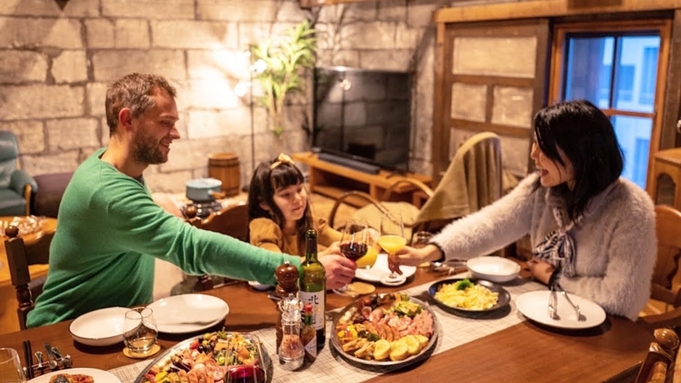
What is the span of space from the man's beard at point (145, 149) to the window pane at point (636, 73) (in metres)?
2.96

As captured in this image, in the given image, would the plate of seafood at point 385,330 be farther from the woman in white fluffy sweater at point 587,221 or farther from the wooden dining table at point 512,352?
the woman in white fluffy sweater at point 587,221

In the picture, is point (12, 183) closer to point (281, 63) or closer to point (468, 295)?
point (281, 63)

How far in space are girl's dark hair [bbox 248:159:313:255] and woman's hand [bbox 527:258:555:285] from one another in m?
0.84

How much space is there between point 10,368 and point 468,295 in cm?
116

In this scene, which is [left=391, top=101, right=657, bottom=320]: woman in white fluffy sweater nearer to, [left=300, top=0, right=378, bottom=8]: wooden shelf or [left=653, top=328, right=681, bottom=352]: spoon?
[left=653, top=328, right=681, bottom=352]: spoon

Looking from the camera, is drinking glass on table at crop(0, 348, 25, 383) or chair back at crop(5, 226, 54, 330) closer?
drinking glass on table at crop(0, 348, 25, 383)

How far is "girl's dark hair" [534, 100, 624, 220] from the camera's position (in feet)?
5.71

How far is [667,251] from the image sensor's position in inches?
79.7

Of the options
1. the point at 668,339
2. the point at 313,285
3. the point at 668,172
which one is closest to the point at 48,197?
the point at 313,285

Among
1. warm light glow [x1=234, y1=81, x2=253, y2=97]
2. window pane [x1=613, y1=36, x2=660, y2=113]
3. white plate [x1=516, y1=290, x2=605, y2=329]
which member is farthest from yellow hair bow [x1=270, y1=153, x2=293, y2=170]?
warm light glow [x1=234, y1=81, x2=253, y2=97]

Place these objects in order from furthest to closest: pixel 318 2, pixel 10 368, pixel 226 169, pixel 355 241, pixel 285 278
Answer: pixel 318 2, pixel 226 169, pixel 355 241, pixel 285 278, pixel 10 368

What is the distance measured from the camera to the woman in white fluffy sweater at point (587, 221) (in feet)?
5.48

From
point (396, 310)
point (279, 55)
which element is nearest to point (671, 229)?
point (396, 310)

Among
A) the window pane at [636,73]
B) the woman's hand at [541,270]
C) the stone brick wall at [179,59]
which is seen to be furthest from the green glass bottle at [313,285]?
the stone brick wall at [179,59]
